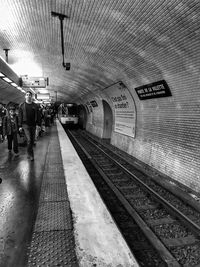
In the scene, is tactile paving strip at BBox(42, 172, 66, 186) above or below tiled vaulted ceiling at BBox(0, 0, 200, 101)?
below

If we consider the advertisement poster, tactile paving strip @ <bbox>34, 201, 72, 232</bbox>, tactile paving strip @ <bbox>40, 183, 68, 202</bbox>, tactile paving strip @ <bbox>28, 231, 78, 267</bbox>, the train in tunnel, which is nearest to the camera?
tactile paving strip @ <bbox>28, 231, 78, 267</bbox>

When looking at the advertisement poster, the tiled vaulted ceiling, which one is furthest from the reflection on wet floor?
the advertisement poster

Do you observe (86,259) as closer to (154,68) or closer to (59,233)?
(59,233)

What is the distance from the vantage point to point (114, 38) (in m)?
5.72

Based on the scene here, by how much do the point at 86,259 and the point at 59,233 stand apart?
0.65 meters

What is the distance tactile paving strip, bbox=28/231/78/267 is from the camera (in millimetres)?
2193

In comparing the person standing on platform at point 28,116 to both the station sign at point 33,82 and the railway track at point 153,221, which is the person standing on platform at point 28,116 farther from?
the station sign at point 33,82

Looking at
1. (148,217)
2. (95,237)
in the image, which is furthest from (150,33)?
(95,237)

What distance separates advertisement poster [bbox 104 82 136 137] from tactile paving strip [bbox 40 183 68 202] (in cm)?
595

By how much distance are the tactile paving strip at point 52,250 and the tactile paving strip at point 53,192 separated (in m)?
1.10

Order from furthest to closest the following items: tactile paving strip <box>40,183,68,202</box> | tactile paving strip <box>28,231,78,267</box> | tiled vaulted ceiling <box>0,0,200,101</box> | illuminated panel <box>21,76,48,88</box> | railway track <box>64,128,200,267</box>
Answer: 1. illuminated panel <box>21,76,48,88</box>
2. tiled vaulted ceiling <box>0,0,200,101</box>
3. tactile paving strip <box>40,183,68,202</box>
4. railway track <box>64,128,200,267</box>
5. tactile paving strip <box>28,231,78,267</box>

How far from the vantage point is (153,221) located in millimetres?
4406

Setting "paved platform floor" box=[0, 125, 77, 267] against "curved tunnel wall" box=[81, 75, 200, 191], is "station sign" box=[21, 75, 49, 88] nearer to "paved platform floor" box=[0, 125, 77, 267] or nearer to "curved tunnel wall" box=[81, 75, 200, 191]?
"curved tunnel wall" box=[81, 75, 200, 191]

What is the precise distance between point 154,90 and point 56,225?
528cm
